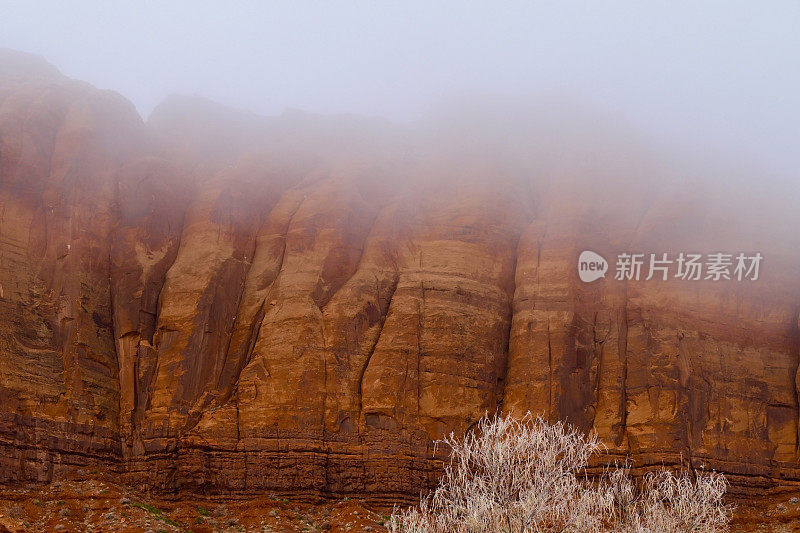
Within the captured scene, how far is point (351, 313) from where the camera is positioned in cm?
4150

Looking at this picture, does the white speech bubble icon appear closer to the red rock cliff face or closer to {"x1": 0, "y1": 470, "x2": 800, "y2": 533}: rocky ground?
the red rock cliff face

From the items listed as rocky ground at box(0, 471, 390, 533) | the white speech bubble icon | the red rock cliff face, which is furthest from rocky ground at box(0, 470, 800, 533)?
the white speech bubble icon

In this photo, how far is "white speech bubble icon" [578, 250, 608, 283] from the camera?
144 ft

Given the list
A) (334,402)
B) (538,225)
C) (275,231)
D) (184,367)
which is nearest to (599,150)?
(538,225)

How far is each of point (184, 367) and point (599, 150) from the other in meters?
28.3

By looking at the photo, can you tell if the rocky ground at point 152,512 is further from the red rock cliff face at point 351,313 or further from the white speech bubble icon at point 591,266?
the white speech bubble icon at point 591,266

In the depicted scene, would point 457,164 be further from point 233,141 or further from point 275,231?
point 233,141

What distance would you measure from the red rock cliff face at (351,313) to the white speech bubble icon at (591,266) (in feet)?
2.29

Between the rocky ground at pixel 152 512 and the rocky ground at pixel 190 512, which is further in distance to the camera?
the rocky ground at pixel 190 512

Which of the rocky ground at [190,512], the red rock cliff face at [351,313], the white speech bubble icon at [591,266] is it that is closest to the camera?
the rocky ground at [190,512]

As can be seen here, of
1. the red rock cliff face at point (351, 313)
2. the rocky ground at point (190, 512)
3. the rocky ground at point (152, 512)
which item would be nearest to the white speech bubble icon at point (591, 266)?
the red rock cliff face at point (351, 313)

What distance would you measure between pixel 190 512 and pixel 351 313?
12.1 meters

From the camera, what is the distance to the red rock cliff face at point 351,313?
38.0 metres

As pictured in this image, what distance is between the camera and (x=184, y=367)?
40469mm
